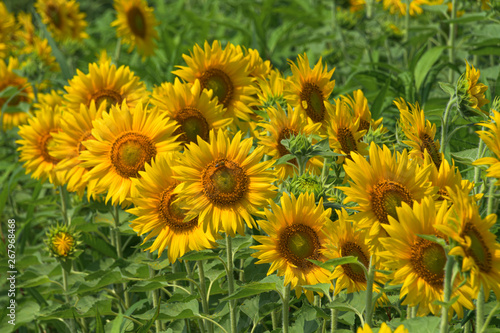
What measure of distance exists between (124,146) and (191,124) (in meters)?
0.26

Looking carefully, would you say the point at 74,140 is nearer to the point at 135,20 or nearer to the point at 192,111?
the point at 192,111

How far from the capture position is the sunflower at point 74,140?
209cm

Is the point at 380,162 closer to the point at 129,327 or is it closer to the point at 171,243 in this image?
the point at 171,243

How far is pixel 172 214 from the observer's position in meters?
1.67

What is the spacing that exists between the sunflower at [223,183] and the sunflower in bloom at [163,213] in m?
0.06

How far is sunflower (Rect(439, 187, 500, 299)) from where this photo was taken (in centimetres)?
118

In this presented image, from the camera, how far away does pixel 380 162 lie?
144 centimetres

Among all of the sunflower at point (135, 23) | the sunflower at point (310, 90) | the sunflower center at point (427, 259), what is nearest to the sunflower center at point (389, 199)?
the sunflower center at point (427, 259)

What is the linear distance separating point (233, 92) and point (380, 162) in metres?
0.90

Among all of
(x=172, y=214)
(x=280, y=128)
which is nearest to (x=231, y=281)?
(x=172, y=214)

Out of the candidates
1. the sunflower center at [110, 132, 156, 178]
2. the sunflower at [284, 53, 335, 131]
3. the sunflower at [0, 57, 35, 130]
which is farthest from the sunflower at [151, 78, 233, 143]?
the sunflower at [0, 57, 35, 130]

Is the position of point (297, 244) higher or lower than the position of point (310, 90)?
lower

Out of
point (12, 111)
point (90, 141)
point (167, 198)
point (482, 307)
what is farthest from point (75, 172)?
point (12, 111)

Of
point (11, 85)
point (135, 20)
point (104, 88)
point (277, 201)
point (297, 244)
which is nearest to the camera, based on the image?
point (297, 244)
